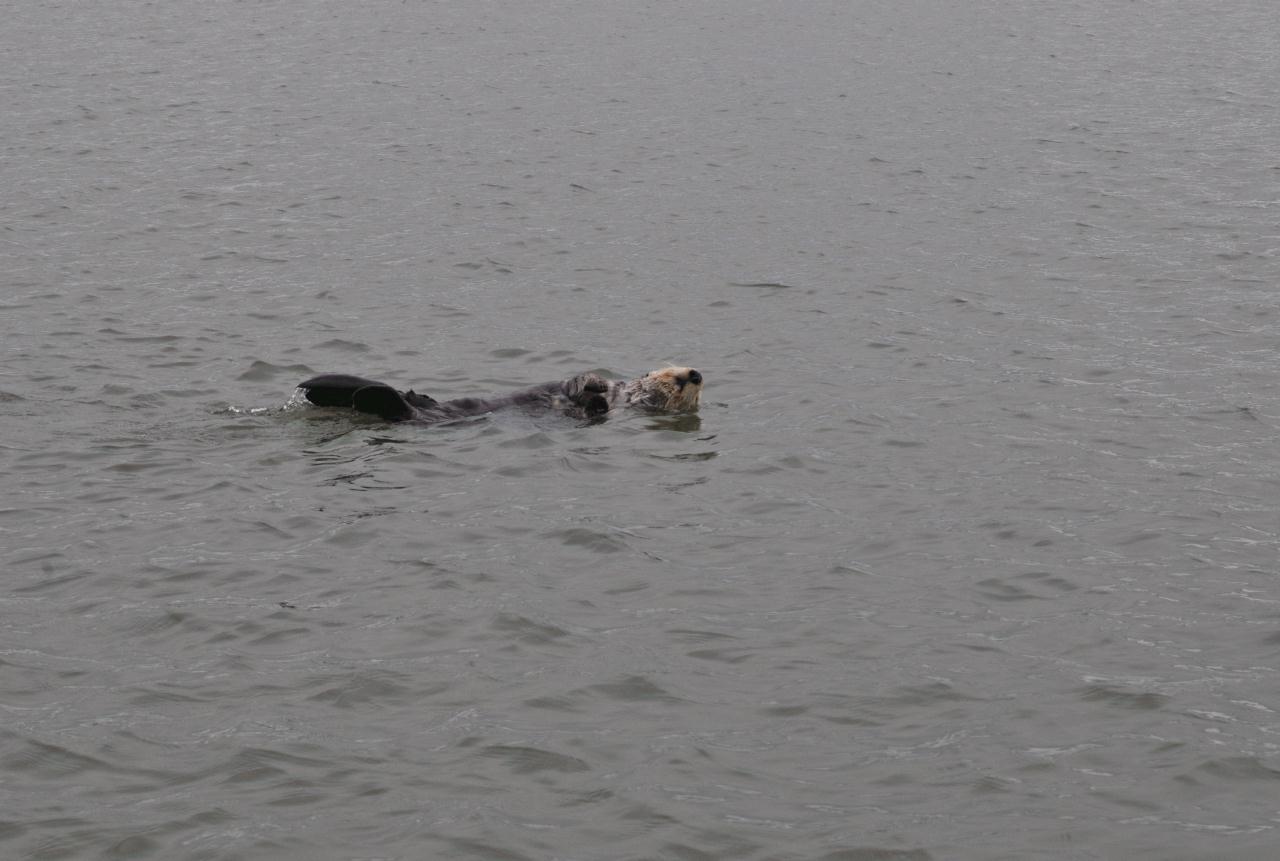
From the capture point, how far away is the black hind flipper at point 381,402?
10.5 metres

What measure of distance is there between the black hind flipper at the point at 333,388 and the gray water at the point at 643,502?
50cm

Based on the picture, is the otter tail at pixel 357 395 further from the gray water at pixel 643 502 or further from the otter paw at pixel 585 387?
the otter paw at pixel 585 387

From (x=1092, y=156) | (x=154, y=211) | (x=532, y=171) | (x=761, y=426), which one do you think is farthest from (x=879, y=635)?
(x=1092, y=156)

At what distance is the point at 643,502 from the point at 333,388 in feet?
7.72

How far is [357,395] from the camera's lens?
412 inches

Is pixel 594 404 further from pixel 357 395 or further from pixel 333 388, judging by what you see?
pixel 333 388

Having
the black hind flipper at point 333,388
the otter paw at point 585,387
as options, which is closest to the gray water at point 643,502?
the otter paw at point 585,387

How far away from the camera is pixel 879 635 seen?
26.2ft

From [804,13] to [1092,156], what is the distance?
18836 millimetres

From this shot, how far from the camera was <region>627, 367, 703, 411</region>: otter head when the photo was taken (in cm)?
1190

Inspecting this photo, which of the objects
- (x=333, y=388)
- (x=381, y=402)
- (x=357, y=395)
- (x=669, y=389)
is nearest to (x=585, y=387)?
(x=669, y=389)

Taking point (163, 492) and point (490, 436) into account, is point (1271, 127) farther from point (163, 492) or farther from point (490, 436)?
point (163, 492)

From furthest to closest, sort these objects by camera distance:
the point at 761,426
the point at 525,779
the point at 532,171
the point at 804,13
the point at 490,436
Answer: the point at 804,13, the point at 532,171, the point at 761,426, the point at 490,436, the point at 525,779

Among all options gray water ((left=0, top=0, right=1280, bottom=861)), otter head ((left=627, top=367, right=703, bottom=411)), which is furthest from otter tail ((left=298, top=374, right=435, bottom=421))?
otter head ((left=627, top=367, right=703, bottom=411))
